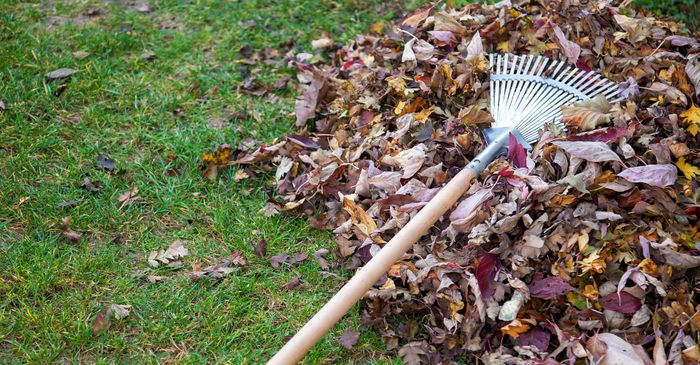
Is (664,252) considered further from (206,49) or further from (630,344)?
(206,49)

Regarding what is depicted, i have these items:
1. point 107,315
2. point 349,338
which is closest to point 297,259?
point 349,338

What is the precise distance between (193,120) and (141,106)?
32 centimetres

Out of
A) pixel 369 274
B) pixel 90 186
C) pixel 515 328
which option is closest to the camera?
pixel 369 274

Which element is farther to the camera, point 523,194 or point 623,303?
point 523,194

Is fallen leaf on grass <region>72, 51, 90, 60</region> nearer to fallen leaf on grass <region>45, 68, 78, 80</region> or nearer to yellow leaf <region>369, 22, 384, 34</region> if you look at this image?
fallen leaf on grass <region>45, 68, 78, 80</region>

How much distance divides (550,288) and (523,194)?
14.9 inches

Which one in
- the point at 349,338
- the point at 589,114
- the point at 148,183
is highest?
the point at 589,114

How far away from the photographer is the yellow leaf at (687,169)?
2615mm

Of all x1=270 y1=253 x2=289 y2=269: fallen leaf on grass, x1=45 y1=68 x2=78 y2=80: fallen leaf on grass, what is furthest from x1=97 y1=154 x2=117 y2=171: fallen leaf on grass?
x1=270 y1=253 x2=289 y2=269: fallen leaf on grass

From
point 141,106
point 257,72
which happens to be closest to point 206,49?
point 257,72

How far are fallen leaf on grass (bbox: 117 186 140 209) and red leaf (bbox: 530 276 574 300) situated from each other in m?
1.88

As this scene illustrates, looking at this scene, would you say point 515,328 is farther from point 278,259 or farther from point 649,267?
point 278,259

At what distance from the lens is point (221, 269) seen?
287 centimetres

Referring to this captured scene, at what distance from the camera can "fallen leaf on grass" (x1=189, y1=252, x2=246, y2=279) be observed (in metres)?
2.84
